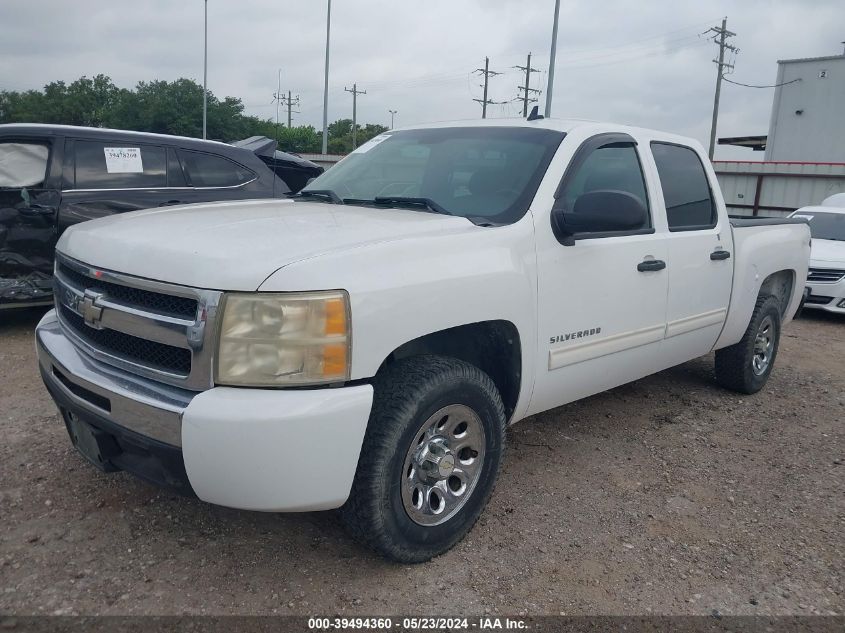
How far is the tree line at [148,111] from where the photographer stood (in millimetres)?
63281

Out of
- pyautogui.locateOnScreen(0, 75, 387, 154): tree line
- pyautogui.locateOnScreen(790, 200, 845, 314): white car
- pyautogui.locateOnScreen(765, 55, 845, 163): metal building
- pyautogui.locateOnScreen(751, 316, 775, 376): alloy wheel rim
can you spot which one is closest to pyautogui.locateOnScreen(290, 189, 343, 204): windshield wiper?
pyautogui.locateOnScreen(751, 316, 775, 376): alloy wheel rim

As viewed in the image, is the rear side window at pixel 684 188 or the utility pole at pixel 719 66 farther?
the utility pole at pixel 719 66

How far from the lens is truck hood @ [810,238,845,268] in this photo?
8.60 metres

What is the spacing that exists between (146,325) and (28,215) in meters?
4.21

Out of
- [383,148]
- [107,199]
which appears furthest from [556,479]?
[107,199]

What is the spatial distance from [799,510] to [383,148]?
2863mm

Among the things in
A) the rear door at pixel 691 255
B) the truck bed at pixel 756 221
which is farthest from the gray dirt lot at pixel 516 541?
the truck bed at pixel 756 221

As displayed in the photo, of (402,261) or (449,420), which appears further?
(449,420)

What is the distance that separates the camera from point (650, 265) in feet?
12.0

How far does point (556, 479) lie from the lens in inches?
142

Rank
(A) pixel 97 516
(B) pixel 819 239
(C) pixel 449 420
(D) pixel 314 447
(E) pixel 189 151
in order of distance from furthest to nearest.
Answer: (B) pixel 819 239 < (E) pixel 189 151 < (A) pixel 97 516 < (C) pixel 449 420 < (D) pixel 314 447

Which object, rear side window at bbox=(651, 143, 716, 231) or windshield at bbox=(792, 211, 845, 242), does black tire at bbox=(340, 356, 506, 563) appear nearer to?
rear side window at bbox=(651, 143, 716, 231)

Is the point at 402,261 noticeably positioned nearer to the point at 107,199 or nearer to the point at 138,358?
the point at 138,358

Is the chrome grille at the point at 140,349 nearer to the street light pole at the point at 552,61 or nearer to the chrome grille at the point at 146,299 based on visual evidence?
the chrome grille at the point at 146,299
